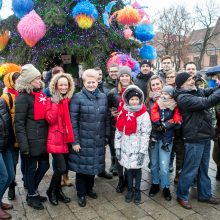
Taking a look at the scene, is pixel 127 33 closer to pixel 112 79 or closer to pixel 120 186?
pixel 112 79

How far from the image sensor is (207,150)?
381 cm

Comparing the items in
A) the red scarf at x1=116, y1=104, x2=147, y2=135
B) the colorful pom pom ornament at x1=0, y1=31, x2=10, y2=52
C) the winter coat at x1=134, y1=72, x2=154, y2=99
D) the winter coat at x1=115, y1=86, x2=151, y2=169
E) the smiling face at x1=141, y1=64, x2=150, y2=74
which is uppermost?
the colorful pom pom ornament at x1=0, y1=31, x2=10, y2=52

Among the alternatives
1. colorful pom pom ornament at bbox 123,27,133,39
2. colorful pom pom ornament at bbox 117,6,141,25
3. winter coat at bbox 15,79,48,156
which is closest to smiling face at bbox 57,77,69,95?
winter coat at bbox 15,79,48,156

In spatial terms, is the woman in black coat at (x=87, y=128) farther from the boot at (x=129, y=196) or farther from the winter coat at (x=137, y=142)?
the boot at (x=129, y=196)

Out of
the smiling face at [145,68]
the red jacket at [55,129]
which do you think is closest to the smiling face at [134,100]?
the red jacket at [55,129]

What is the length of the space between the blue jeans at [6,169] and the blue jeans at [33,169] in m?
0.19

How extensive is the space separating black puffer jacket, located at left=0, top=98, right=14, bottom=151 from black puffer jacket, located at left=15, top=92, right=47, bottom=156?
150mm

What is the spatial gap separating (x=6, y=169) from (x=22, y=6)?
3.65 metres

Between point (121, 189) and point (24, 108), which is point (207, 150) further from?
point (24, 108)

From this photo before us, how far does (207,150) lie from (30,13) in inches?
173

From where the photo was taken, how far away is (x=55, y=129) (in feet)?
12.1

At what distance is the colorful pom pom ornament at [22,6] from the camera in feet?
19.0

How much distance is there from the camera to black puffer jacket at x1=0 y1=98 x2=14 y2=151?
3.49 metres

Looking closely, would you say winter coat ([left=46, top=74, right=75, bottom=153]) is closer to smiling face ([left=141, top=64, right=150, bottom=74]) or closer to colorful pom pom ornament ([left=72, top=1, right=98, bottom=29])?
smiling face ([left=141, top=64, right=150, bottom=74])
